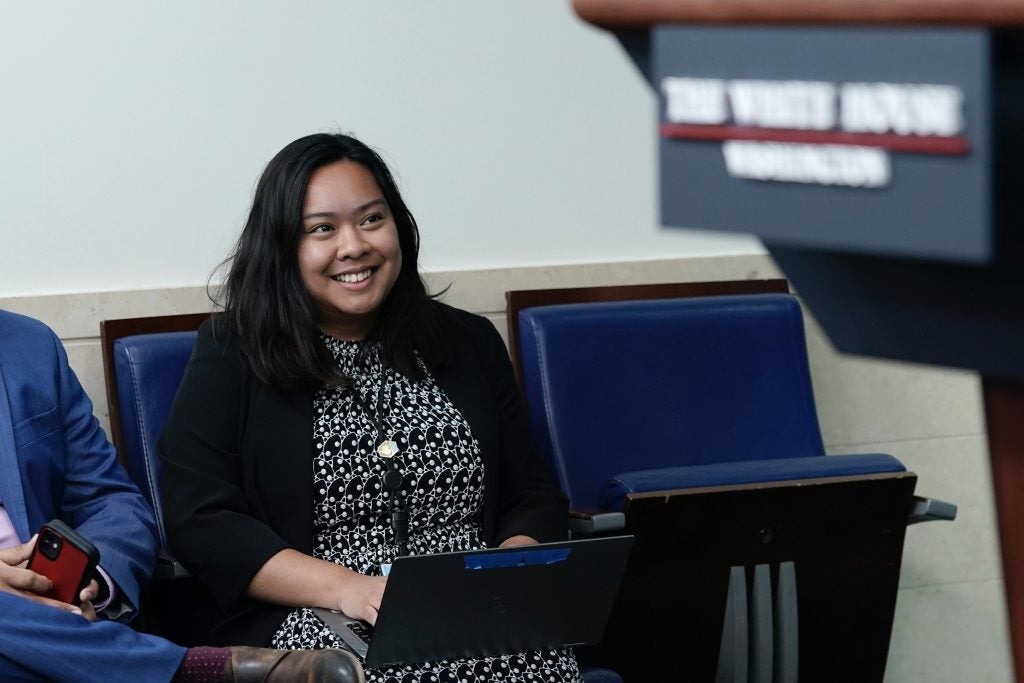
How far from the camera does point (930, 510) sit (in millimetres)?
2930

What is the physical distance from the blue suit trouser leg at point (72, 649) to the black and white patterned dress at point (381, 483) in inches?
9.7

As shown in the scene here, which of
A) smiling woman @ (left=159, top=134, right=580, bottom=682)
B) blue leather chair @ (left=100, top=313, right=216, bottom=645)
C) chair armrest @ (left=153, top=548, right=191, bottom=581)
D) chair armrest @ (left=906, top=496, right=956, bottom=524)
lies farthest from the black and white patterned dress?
chair armrest @ (left=906, top=496, right=956, bottom=524)

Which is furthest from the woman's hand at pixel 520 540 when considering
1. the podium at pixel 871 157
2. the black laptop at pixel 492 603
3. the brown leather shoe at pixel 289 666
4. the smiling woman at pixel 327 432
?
the podium at pixel 871 157

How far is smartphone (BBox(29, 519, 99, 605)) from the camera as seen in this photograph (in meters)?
2.38

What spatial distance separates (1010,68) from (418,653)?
6.20ft

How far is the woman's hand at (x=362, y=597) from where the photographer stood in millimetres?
2432

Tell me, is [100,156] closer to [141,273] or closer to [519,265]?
[141,273]

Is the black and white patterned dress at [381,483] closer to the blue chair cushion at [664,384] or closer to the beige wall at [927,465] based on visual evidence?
the blue chair cushion at [664,384]

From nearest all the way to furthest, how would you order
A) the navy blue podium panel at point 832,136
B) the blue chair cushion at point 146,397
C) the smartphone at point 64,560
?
the navy blue podium panel at point 832,136 < the smartphone at point 64,560 < the blue chair cushion at point 146,397

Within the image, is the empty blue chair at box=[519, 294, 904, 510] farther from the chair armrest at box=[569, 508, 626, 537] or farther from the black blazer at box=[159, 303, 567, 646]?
the black blazer at box=[159, 303, 567, 646]

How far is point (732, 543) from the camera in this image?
277 centimetres

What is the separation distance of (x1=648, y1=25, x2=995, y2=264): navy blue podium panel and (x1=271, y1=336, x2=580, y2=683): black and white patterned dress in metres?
2.01

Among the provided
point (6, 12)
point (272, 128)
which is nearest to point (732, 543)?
point (272, 128)

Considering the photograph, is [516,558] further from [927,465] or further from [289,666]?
[927,465]
